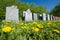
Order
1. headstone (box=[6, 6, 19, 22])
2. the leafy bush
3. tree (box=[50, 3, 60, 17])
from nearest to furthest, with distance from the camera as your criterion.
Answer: the leafy bush
headstone (box=[6, 6, 19, 22])
tree (box=[50, 3, 60, 17])

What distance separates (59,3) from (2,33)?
2276 inches

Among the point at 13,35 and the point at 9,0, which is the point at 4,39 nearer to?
the point at 13,35

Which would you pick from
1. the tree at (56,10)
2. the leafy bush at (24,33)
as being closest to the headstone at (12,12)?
the leafy bush at (24,33)

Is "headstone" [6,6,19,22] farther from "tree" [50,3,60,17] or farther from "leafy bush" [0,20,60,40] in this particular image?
"tree" [50,3,60,17]

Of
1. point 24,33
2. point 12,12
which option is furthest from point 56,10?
point 24,33

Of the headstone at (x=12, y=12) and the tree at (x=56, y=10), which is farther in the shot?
the tree at (x=56, y=10)

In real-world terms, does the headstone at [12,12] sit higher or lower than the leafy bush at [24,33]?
higher

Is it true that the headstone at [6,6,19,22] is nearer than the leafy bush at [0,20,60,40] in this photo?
No

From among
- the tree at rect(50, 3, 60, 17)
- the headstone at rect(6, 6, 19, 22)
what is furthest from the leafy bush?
the tree at rect(50, 3, 60, 17)

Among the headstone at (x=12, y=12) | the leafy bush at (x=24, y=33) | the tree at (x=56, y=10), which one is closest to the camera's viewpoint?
the leafy bush at (x=24, y=33)

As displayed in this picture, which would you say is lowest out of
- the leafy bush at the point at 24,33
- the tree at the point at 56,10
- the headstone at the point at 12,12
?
the leafy bush at the point at 24,33

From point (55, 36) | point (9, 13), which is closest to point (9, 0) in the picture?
point (9, 13)

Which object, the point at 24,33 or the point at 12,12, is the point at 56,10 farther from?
the point at 24,33

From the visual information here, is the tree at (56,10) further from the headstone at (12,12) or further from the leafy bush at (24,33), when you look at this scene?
the leafy bush at (24,33)
